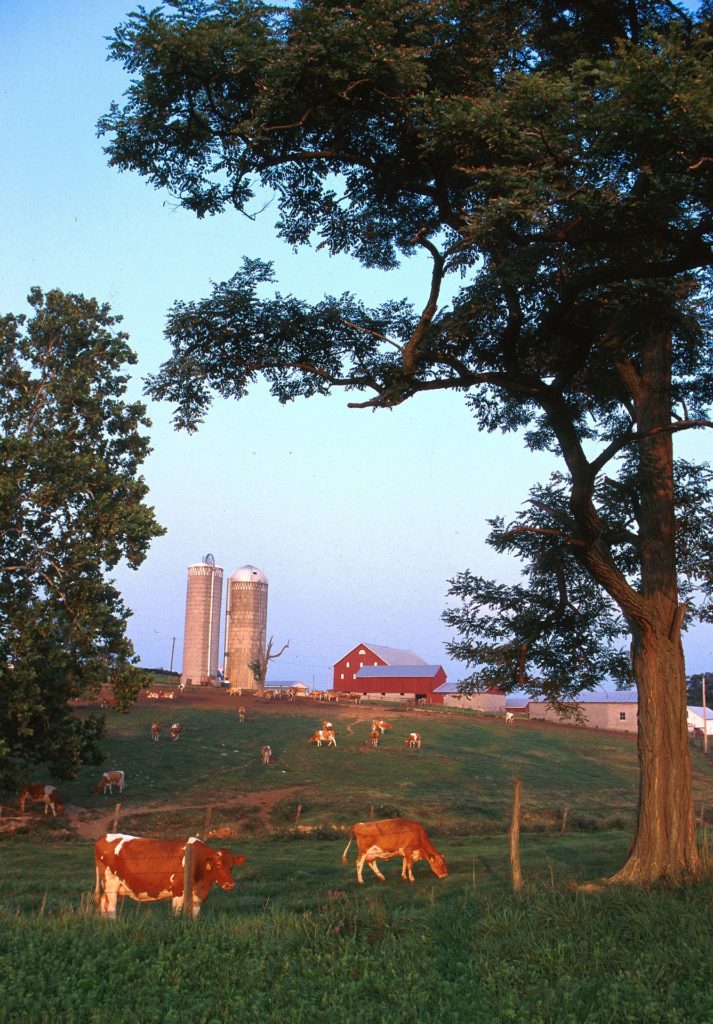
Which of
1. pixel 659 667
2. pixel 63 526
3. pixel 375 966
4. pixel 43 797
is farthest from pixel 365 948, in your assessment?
pixel 43 797

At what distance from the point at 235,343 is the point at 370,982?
10.3 m

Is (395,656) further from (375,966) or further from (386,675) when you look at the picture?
(375,966)

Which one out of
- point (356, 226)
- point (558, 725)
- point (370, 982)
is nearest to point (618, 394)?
point (356, 226)

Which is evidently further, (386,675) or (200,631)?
(386,675)

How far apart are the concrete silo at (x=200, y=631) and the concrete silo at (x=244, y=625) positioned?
1.50 meters

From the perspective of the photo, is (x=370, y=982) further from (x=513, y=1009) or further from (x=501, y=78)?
(x=501, y=78)

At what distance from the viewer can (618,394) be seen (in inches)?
685

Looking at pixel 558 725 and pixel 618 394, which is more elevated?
pixel 618 394

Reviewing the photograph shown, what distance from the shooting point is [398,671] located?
4058 inches

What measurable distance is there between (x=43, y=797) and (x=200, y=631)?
61728 millimetres

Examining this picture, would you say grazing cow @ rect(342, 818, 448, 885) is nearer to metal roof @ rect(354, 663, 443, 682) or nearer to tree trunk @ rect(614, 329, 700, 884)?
tree trunk @ rect(614, 329, 700, 884)

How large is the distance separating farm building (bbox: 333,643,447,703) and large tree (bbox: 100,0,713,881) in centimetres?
8418

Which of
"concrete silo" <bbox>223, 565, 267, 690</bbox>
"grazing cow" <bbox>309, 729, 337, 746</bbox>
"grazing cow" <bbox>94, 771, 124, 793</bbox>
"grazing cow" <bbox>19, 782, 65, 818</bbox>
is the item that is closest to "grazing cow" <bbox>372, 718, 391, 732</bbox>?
"grazing cow" <bbox>309, 729, 337, 746</bbox>

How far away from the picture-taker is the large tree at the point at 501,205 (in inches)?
456
